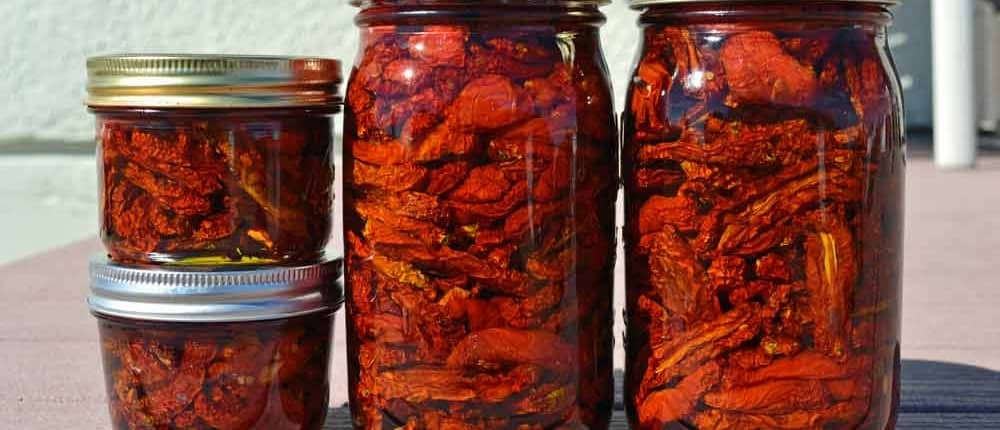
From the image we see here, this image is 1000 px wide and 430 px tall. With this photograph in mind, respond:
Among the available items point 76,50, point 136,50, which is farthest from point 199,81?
point 76,50

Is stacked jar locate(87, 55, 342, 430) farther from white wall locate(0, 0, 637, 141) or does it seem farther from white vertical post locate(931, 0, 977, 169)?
white vertical post locate(931, 0, 977, 169)

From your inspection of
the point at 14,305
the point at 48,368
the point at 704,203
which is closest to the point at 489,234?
the point at 704,203

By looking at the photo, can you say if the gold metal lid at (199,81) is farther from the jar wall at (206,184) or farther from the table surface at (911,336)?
the table surface at (911,336)

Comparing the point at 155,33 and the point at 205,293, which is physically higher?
the point at 155,33

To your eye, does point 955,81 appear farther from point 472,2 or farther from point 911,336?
point 472,2

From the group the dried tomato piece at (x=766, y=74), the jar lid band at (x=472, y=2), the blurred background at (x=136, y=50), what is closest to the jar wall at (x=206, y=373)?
the jar lid band at (x=472, y=2)

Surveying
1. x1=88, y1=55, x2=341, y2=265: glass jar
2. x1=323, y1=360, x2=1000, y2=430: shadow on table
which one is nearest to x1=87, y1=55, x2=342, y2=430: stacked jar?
x1=88, y1=55, x2=341, y2=265: glass jar
